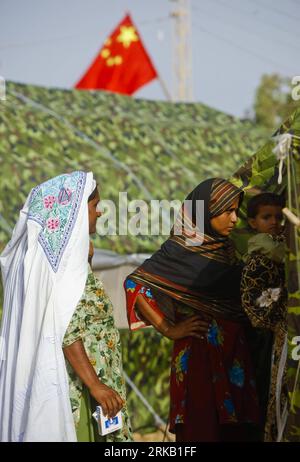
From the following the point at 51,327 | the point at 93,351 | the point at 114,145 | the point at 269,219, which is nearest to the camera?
the point at 51,327

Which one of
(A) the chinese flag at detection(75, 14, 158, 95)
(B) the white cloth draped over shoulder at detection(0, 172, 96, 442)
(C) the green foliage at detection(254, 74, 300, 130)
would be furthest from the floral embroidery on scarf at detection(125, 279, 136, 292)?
(C) the green foliage at detection(254, 74, 300, 130)

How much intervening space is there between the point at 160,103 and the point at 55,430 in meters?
7.66

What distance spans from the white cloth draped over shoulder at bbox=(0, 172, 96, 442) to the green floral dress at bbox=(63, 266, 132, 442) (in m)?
0.06

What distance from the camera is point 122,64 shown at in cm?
1516

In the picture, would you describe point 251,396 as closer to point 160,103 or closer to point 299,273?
point 299,273

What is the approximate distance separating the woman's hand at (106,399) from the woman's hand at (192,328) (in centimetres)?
60

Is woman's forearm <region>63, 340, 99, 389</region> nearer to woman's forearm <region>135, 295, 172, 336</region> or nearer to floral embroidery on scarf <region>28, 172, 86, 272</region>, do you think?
floral embroidery on scarf <region>28, 172, 86, 272</region>

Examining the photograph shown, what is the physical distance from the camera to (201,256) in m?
4.54

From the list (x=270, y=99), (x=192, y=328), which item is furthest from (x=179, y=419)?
(x=270, y=99)

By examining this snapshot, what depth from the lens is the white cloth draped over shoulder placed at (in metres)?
3.94

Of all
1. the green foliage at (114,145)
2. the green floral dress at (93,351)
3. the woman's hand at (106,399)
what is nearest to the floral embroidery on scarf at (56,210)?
the green floral dress at (93,351)

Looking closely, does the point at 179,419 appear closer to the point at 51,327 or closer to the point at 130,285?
the point at 130,285

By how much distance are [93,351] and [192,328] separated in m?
0.62

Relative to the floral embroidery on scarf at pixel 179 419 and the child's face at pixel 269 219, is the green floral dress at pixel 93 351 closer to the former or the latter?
the floral embroidery on scarf at pixel 179 419
